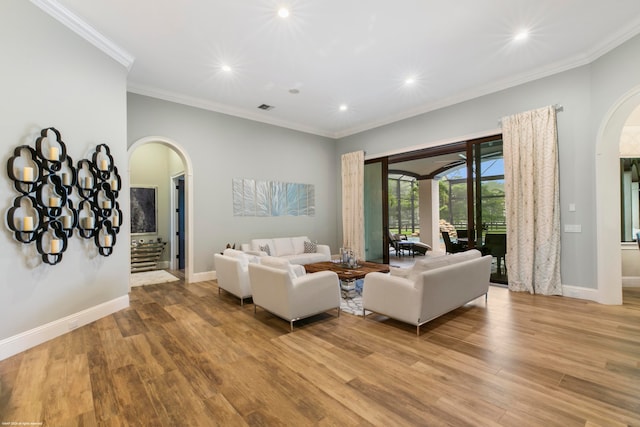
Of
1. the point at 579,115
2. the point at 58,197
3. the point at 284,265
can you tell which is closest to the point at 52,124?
the point at 58,197

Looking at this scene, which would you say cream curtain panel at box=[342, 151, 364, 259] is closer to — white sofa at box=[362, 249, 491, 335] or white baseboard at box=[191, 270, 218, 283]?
white baseboard at box=[191, 270, 218, 283]

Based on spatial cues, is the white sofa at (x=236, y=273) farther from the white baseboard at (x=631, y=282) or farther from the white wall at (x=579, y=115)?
the white baseboard at (x=631, y=282)

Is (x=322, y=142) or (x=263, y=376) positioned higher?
(x=322, y=142)

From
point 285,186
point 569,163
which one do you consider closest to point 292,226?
point 285,186

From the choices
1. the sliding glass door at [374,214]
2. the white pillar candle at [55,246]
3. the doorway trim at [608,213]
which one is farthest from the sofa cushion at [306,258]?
the doorway trim at [608,213]

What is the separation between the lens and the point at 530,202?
15.6 feet

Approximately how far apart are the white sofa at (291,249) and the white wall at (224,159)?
0.45 m

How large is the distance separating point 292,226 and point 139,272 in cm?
375

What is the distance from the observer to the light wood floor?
197cm

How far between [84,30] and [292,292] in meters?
4.04

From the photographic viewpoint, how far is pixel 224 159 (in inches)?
247

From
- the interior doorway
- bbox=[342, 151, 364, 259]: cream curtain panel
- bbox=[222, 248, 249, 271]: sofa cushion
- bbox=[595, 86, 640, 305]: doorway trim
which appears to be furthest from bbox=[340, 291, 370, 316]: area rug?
the interior doorway

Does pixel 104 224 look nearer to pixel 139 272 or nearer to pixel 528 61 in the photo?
pixel 139 272

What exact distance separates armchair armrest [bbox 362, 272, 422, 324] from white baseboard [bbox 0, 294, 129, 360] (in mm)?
3436
